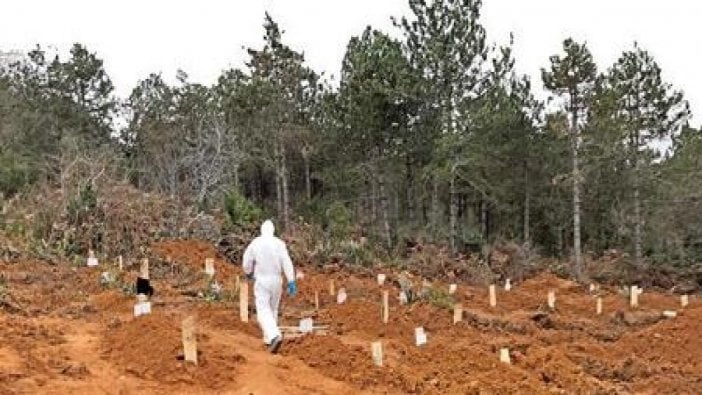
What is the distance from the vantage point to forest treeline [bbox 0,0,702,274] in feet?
77.5

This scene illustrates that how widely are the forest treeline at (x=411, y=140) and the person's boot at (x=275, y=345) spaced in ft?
34.8

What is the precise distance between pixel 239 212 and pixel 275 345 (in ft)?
45.2

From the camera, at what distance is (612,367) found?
33.0 feet

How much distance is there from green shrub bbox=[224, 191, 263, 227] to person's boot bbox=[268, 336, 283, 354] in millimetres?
12662

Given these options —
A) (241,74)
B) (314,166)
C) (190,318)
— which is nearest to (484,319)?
(190,318)

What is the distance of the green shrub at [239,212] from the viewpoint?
21266 millimetres

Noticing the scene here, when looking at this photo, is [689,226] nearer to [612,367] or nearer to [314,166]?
[314,166]

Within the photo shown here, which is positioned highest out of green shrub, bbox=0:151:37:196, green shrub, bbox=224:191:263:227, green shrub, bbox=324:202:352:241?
green shrub, bbox=0:151:37:196

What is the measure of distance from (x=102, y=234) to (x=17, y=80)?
2498cm

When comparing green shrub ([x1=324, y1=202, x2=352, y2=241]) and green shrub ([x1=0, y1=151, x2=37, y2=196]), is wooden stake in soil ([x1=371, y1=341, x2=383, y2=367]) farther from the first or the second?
green shrub ([x1=0, y1=151, x2=37, y2=196])

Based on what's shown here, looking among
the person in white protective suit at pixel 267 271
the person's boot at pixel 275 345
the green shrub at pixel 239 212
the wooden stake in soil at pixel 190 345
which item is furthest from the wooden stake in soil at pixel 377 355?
the green shrub at pixel 239 212

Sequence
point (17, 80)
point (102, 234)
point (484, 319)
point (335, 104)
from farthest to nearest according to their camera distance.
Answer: point (17, 80) → point (335, 104) → point (102, 234) → point (484, 319)

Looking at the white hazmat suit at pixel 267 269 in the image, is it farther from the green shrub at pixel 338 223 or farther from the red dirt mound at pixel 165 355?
the green shrub at pixel 338 223

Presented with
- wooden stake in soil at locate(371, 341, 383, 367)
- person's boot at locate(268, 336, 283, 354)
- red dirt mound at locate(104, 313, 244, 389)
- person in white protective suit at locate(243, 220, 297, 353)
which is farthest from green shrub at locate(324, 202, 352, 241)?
wooden stake in soil at locate(371, 341, 383, 367)
